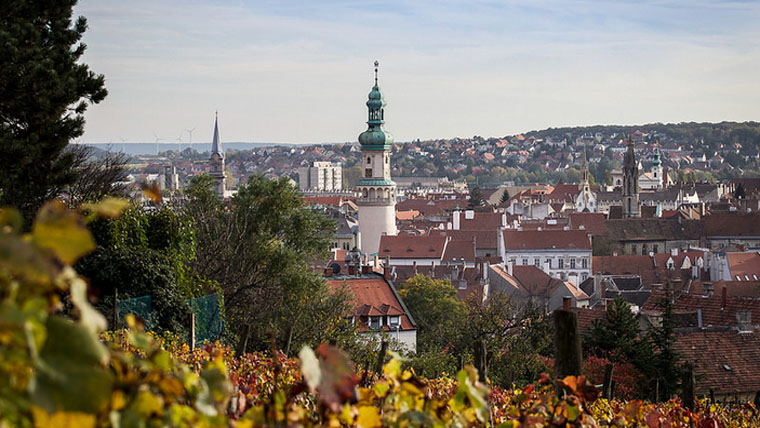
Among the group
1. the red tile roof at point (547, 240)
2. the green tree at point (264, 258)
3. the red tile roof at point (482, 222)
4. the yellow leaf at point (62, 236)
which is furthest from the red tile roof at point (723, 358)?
the red tile roof at point (482, 222)

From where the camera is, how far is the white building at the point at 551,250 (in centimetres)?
6800

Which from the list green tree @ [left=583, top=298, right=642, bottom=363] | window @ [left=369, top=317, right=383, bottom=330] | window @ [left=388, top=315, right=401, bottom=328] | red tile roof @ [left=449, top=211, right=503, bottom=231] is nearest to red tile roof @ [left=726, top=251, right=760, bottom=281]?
window @ [left=388, top=315, right=401, bottom=328]

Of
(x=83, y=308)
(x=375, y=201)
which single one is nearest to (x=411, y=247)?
(x=375, y=201)

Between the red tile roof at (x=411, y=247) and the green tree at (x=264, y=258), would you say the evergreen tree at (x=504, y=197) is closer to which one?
the red tile roof at (x=411, y=247)

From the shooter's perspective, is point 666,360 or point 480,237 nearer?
point 666,360

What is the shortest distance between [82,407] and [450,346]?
25266mm

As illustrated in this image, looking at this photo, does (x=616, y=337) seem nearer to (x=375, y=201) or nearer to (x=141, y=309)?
(x=141, y=309)

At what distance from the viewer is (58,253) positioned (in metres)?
1.44

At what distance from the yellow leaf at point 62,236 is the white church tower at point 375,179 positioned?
6377 cm

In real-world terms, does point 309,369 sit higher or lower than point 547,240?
higher

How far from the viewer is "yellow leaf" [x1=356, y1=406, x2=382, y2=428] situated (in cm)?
237

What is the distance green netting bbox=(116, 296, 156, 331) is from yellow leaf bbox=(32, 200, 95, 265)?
402 inches

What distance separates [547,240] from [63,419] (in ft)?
227

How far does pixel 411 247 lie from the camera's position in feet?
217
